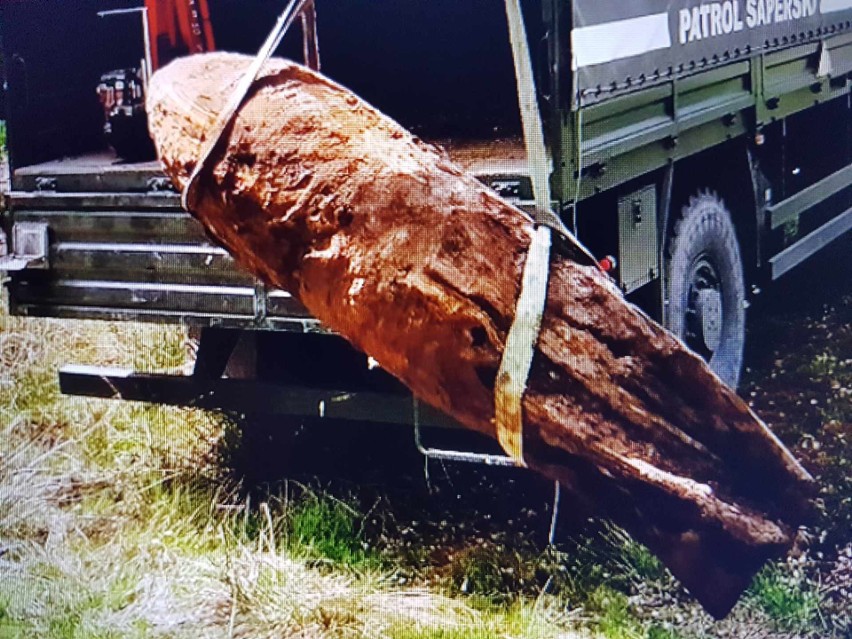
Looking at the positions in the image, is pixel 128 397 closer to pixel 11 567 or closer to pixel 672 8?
pixel 11 567

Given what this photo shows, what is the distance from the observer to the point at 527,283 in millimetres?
1586

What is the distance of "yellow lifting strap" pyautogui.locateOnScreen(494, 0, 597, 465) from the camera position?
5.17 ft

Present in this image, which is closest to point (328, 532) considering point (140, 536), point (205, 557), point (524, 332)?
point (205, 557)

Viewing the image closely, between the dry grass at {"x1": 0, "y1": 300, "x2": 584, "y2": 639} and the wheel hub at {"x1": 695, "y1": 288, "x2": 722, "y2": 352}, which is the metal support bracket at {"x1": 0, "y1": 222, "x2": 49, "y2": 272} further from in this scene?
the wheel hub at {"x1": 695, "y1": 288, "x2": 722, "y2": 352}

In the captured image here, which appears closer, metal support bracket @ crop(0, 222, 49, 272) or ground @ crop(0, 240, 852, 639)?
ground @ crop(0, 240, 852, 639)

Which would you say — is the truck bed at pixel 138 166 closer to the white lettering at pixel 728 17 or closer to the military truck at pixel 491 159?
the military truck at pixel 491 159

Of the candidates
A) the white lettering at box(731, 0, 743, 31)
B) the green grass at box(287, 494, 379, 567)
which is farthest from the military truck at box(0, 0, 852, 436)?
the green grass at box(287, 494, 379, 567)

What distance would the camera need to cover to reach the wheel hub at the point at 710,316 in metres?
1.75

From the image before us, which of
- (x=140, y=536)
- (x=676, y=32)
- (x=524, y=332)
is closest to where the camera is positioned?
(x=524, y=332)

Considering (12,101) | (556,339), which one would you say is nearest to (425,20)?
(556,339)

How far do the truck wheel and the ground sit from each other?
0.13ft

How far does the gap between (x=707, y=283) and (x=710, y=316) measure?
0.23 feet

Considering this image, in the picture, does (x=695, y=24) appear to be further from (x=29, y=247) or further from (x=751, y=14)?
(x=29, y=247)

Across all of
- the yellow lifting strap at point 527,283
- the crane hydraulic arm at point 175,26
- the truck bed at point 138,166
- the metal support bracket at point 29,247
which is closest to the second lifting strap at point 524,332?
the yellow lifting strap at point 527,283
